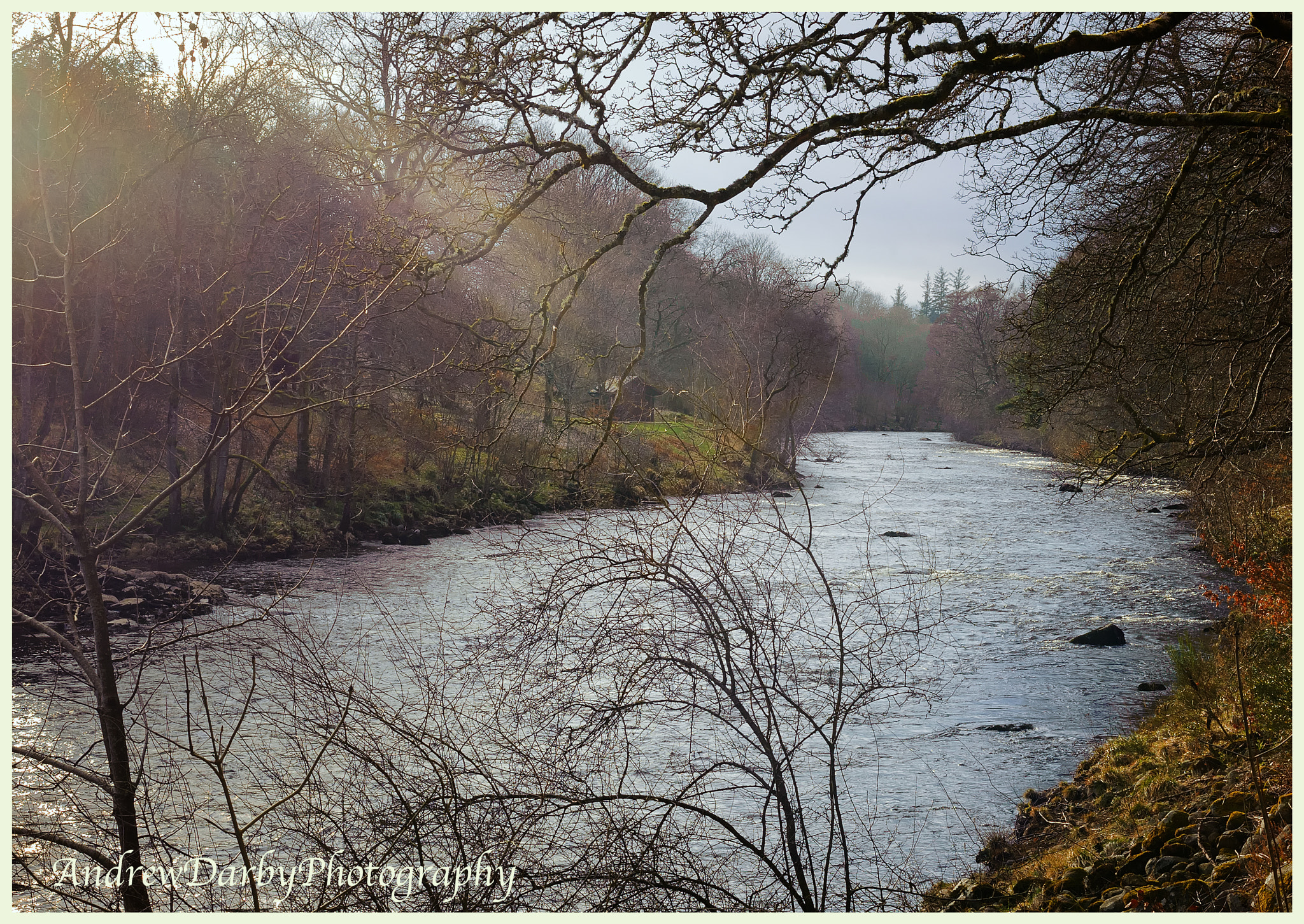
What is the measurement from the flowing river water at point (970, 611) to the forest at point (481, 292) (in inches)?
37.9

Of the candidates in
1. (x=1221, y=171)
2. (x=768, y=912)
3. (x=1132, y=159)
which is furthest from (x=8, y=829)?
(x=1132, y=159)

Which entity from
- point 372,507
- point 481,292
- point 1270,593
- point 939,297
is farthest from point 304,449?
point 939,297

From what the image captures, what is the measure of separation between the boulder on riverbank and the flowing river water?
172 millimetres

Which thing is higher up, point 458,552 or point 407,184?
point 407,184

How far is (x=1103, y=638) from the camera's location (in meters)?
13.1

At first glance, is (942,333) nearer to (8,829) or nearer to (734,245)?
(734,245)

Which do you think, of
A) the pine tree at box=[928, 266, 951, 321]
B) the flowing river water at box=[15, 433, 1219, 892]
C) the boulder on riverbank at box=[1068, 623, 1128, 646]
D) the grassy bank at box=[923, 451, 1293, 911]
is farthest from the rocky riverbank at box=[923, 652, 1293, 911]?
the pine tree at box=[928, 266, 951, 321]

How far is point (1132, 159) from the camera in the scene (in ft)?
31.8

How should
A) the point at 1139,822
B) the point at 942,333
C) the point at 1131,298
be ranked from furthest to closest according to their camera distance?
the point at 942,333 < the point at 1131,298 < the point at 1139,822

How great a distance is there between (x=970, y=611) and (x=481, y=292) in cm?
1577

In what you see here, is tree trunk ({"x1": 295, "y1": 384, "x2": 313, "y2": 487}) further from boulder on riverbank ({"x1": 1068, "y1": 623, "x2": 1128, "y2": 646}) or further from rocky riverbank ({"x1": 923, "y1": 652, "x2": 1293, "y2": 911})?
rocky riverbank ({"x1": 923, "y1": 652, "x2": 1293, "y2": 911})

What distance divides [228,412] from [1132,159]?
9.27m

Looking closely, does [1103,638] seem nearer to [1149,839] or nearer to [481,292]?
[1149,839]

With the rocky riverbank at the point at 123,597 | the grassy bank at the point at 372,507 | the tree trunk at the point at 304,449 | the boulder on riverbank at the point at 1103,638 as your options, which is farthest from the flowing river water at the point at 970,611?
the tree trunk at the point at 304,449
